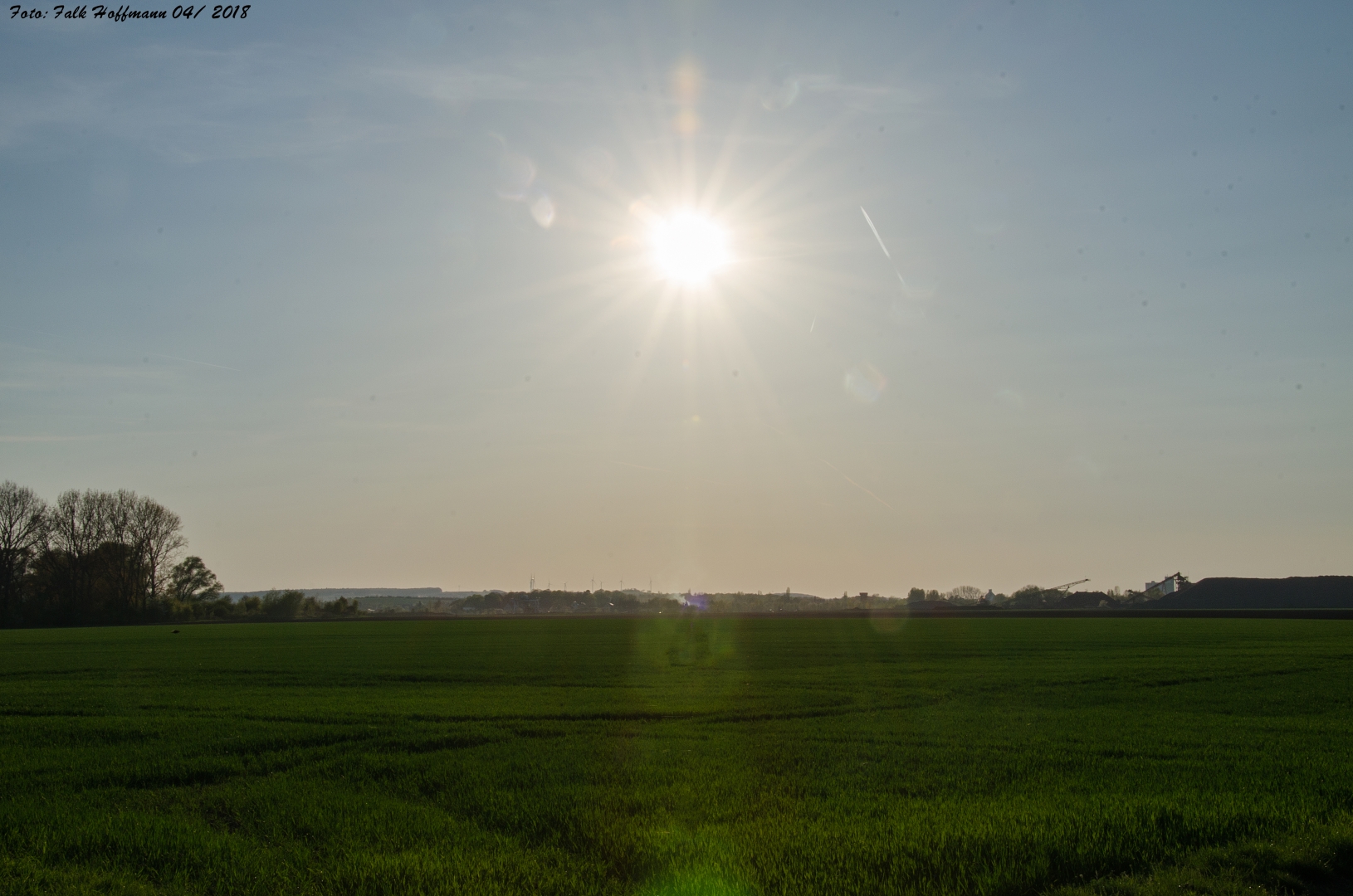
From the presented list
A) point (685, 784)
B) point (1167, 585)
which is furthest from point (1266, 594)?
point (685, 784)

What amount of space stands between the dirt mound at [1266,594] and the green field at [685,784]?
460 feet

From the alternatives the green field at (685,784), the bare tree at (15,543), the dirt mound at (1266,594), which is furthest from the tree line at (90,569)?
the dirt mound at (1266,594)

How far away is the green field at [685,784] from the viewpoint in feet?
28.5

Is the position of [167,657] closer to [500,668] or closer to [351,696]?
[500,668]

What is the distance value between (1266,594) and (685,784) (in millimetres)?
170930

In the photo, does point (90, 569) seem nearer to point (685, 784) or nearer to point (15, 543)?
point (15, 543)

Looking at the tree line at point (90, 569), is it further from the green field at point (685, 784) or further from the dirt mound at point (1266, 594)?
the dirt mound at point (1266, 594)

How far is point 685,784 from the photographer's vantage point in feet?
42.5

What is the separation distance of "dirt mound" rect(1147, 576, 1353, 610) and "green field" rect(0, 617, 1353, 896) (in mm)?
140225

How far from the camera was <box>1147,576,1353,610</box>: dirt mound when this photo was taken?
145375mm

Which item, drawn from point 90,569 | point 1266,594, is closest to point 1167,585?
point 1266,594

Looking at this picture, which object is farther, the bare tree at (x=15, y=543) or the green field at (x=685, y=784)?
the bare tree at (x=15, y=543)

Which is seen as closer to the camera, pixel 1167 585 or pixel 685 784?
pixel 685 784

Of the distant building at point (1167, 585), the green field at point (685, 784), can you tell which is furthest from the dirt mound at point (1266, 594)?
the green field at point (685, 784)
